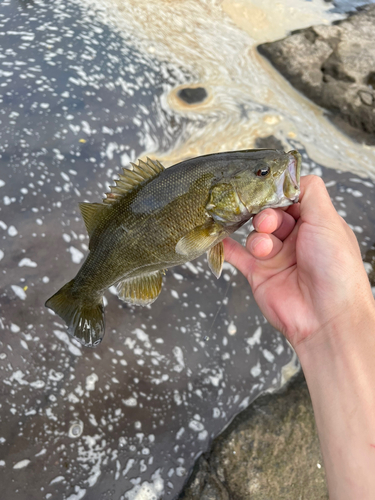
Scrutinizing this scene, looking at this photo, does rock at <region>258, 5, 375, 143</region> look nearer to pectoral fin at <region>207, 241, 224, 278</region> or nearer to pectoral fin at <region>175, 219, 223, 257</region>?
pectoral fin at <region>207, 241, 224, 278</region>

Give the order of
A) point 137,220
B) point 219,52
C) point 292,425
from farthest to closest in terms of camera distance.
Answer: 1. point 219,52
2. point 292,425
3. point 137,220

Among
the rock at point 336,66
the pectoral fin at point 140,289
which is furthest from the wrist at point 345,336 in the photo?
the rock at point 336,66

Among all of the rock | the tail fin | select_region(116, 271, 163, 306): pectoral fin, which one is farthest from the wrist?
the rock

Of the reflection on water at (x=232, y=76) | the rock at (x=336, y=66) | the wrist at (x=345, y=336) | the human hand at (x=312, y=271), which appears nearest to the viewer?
the wrist at (x=345, y=336)

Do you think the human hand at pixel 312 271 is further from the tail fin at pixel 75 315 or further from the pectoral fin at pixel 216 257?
the tail fin at pixel 75 315

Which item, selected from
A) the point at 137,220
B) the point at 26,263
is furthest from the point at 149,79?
the point at 137,220

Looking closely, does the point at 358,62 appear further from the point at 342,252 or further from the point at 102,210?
the point at 102,210
